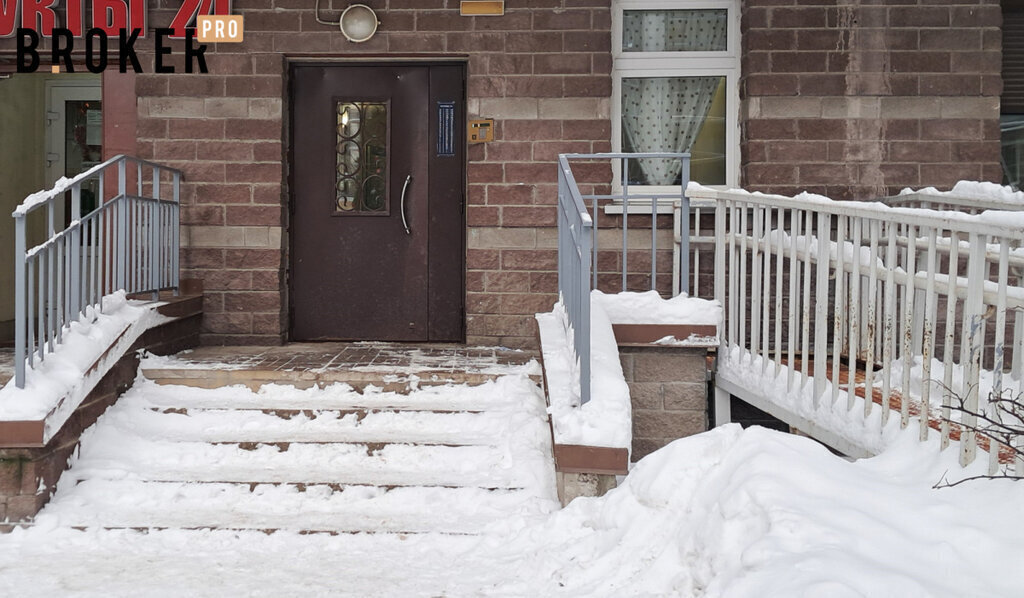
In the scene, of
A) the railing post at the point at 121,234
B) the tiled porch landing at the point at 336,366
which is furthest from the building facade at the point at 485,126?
the railing post at the point at 121,234

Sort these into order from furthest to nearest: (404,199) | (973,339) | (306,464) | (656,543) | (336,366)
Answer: (404,199) < (336,366) < (306,464) < (656,543) < (973,339)

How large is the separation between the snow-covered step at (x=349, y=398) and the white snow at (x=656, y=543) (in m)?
0.73

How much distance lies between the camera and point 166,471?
4.18m

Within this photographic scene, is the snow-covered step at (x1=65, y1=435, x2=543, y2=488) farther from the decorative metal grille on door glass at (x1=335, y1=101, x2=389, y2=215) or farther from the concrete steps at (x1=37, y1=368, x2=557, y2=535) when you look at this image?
the decorative metal grille on door glass at (x1=335, y1=101, x2=389, y2=215)

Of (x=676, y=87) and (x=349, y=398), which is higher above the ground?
(x=676, y=87)

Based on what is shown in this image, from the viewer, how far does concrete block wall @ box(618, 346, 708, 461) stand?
4.81m

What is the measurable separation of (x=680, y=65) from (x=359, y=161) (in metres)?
2.38

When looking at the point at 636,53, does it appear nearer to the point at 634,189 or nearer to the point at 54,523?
the point at 634,189

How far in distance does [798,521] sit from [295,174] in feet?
15.4

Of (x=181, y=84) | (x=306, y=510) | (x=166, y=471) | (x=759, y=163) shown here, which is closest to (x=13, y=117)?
(x=181, y=84)

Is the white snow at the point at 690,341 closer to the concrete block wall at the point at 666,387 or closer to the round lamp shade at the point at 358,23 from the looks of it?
the concrete block wall at the point at 666,387

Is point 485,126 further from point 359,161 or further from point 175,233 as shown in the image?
point 175,233

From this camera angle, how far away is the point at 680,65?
6.34 metres

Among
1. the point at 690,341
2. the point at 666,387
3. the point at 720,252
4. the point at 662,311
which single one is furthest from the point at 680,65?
the point at 666,387
